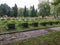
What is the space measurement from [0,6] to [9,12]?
3816mm

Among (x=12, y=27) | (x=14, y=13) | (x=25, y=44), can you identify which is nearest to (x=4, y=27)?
(x=12, y=27)

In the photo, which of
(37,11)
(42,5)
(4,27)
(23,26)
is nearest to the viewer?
(4,27)

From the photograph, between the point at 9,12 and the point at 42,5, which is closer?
the point at 9,12

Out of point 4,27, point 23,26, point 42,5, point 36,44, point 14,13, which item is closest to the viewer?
point 36,44

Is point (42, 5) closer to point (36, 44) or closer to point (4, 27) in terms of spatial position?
point (4, 27)

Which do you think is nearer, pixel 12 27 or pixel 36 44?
pixel 36 44

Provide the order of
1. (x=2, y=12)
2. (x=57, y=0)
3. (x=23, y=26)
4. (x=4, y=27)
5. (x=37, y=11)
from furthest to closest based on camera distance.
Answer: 1. (x=37, y=11)
2. (x=2, y=12)
3. (x=23, y=26)
4. (x=57, y=0)
5. (x=4, y=27)

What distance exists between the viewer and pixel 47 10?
54.2 metres

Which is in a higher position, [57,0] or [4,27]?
[57,0]

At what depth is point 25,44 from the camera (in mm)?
8539

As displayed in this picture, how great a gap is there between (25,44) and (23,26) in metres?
9.57

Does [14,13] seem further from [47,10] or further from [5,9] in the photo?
[47,10]

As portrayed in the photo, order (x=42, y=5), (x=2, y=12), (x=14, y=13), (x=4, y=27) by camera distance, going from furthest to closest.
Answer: (x=42, y=5) → (x=14, y=13) → (x=2, y=12) → (x=4, y=27)

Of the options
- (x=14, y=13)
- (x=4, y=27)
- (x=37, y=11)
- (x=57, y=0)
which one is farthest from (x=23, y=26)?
(x=37, y=11)
